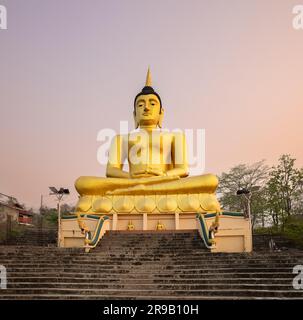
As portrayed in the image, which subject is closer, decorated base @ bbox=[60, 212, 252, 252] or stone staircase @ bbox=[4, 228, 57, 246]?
decorated base @ bbox=[60, 212, 252, 252]

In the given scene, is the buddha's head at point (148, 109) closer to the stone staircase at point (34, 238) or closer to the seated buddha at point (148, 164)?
the seated buddha at point (148, 164)

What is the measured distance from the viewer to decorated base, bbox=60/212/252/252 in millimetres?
12768

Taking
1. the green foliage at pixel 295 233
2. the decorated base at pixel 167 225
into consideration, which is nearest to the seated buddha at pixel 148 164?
the decorated base at pixel 167 225

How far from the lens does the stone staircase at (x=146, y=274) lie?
6.93 m

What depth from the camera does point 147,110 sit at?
17.7 m

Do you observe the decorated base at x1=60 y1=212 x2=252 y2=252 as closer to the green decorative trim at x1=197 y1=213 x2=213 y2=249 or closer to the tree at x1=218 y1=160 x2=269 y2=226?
the green decorative trim at x1=197 y1=213 x2=213 y2=249

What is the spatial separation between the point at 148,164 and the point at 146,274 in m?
8.97

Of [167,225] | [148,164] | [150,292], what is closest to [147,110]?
[148,164]

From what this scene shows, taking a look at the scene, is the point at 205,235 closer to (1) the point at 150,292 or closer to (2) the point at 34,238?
(1) the point at 150,292

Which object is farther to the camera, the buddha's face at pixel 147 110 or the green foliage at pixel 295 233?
the buddha's face at pixel 147 110

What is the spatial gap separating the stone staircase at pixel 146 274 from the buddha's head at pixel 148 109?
907cm

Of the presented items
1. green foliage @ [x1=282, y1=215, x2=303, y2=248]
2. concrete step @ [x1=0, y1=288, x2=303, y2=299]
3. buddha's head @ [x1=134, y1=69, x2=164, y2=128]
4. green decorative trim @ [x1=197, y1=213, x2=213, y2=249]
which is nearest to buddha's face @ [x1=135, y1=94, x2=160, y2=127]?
buddha's head @ [x1=134, y1=69, x2=164, y2=128]

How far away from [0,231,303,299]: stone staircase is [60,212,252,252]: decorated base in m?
1.99
